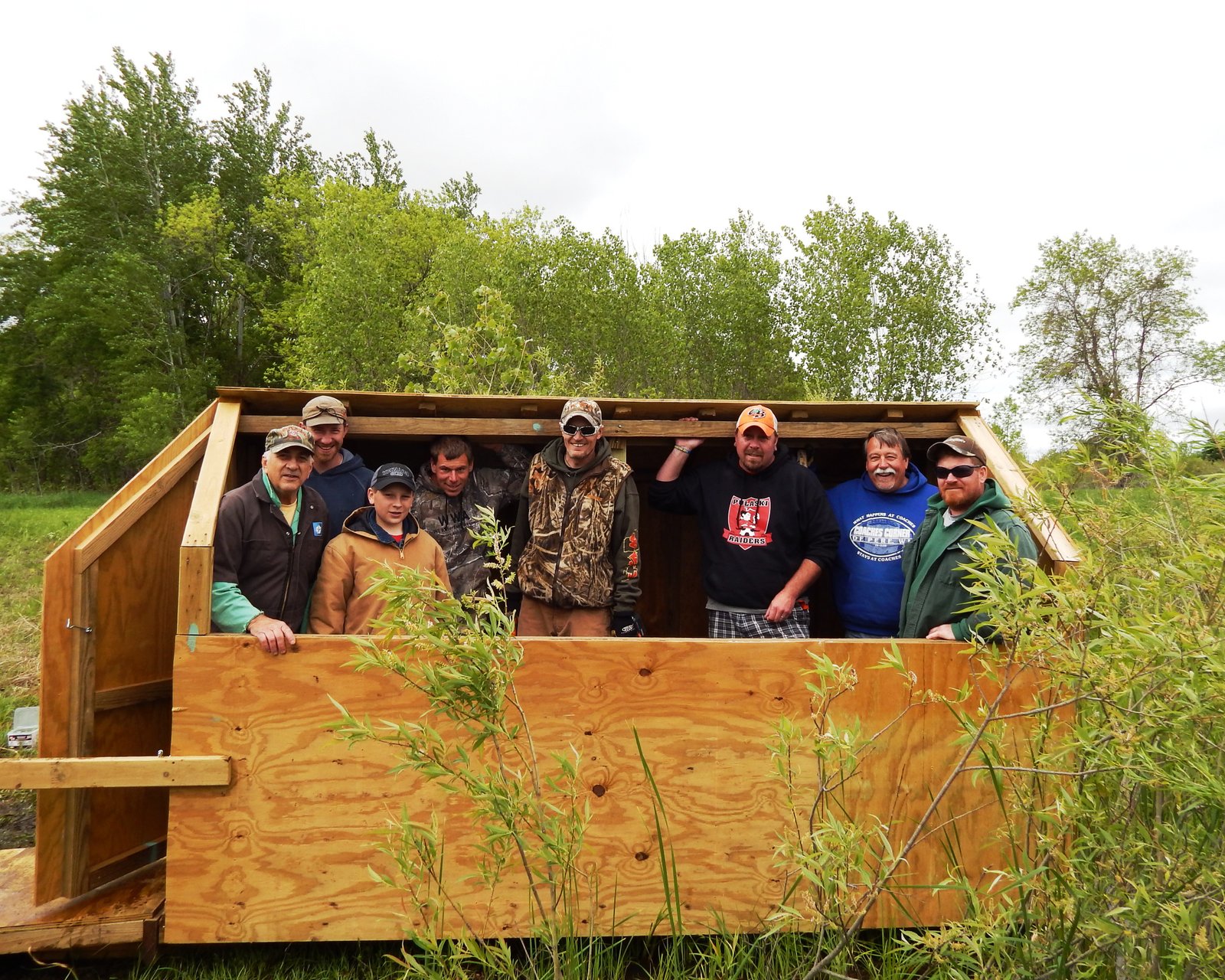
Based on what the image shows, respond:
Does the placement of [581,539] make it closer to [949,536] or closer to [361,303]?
[949,536]

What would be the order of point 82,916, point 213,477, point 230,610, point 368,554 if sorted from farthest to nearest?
point 368,554 < point 213,477 < point 230,610 < point 82,916

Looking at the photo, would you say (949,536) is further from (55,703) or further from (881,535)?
(55,703)

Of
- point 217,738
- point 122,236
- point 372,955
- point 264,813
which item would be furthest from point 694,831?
point 122,236

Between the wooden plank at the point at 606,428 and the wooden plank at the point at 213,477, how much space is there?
16cm

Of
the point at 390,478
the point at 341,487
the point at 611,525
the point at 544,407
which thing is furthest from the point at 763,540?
the point at 341,487

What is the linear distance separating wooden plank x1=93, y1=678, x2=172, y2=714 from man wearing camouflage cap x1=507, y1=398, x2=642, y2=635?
1.75m

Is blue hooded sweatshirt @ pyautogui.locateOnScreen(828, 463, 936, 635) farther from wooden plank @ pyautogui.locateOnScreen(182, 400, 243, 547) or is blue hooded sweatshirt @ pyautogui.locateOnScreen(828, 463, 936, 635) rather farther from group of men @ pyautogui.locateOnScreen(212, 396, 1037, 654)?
wooden plank @ pyautogui.locateOnScreen(182, 400, 243, 547)

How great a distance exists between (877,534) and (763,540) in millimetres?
605

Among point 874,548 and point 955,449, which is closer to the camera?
point 955,449

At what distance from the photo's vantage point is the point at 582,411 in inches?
169

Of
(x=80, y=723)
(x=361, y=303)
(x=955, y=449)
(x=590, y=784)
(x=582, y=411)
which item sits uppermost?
(x=361, y=303)

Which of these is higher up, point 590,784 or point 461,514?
point 461,514

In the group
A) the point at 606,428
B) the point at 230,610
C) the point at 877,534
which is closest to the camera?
the point at 230,610

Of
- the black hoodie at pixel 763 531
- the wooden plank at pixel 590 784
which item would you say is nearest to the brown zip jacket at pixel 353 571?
the wooden plank at pixel 590 784
